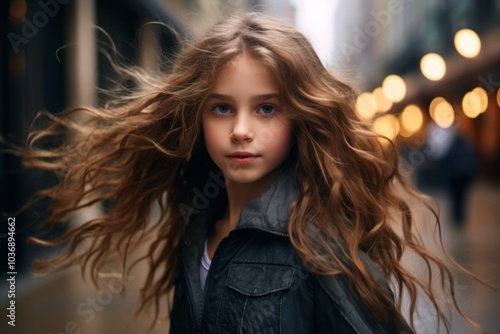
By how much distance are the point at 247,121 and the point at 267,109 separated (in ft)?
0.30

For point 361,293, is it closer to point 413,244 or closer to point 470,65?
point 413,244

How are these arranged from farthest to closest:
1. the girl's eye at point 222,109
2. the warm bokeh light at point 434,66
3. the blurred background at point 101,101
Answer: the warm bokeh light at point 434,66 → the blurred background at point 101,101 → the girl's eye at point 222,109

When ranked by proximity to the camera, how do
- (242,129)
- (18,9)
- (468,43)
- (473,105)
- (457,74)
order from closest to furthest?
1. (242,129)
2. (18,9)
3. (468,43)
4. (473,105)
5. (457,74)

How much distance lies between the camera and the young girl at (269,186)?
1.76 m

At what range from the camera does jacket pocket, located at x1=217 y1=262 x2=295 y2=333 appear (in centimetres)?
175

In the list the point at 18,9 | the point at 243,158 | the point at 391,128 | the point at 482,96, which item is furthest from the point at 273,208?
the point at 482,96

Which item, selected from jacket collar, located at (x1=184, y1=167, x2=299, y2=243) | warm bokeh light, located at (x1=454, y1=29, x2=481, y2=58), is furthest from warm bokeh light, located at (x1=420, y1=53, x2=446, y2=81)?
jacket collar, located at (x1=184, y1=167, x2=299, y2=243)

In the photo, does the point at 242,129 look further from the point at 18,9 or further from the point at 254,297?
the point at 18,9

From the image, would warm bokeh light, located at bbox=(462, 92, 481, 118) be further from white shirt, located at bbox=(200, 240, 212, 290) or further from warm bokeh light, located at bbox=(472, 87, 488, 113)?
white shirt, located at bbox=(200, 240, 212, 290)

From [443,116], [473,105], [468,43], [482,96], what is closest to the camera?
[468,43]

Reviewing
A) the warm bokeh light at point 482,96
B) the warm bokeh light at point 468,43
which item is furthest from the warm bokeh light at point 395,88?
the warm bokeh light at point 468,43

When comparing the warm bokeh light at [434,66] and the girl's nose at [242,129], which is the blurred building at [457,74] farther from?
the girl's nose at [242,129]

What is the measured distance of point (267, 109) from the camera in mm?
1943

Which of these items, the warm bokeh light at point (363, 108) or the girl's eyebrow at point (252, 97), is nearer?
the girl's eyebrow at point (252, 97)
